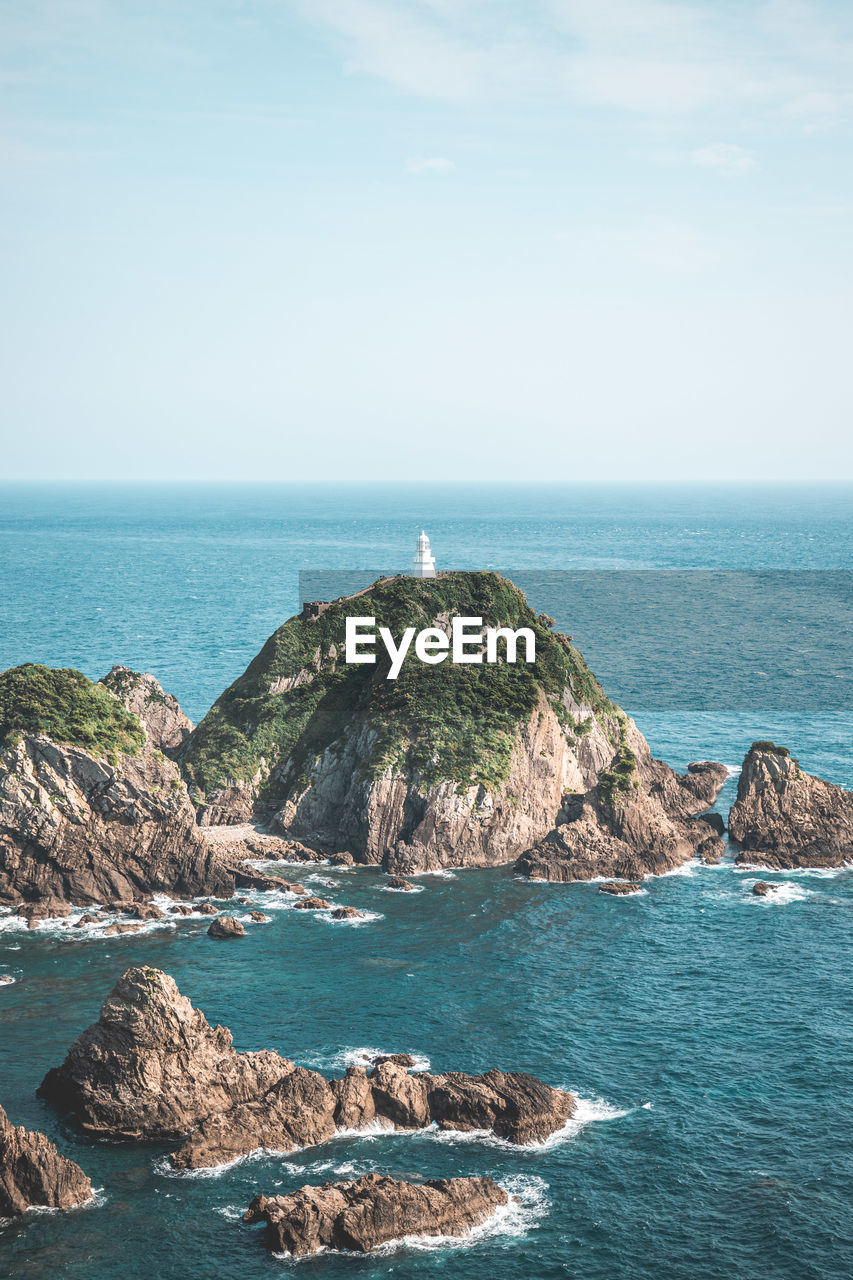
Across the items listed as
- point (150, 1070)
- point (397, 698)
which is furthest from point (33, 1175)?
point (397, 698)

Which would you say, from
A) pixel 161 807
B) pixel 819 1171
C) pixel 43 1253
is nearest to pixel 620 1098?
pixel 819 1171

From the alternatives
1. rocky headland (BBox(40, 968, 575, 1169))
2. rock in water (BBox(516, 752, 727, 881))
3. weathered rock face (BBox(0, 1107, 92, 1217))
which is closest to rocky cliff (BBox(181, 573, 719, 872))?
rock in water (BBox(516, 752, 727, 881))

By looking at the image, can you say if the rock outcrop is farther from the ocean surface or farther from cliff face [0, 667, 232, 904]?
cliff face [0, 667, 232, 904]

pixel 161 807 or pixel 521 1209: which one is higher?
pixel 161 807

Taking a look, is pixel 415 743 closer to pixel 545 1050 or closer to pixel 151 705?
pixel 151 705

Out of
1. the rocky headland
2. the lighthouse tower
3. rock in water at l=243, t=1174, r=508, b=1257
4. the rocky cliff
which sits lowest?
rock in water at l=243, t=1174, r=508, b=1257

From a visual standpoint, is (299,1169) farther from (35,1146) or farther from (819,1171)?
(819,1171)
